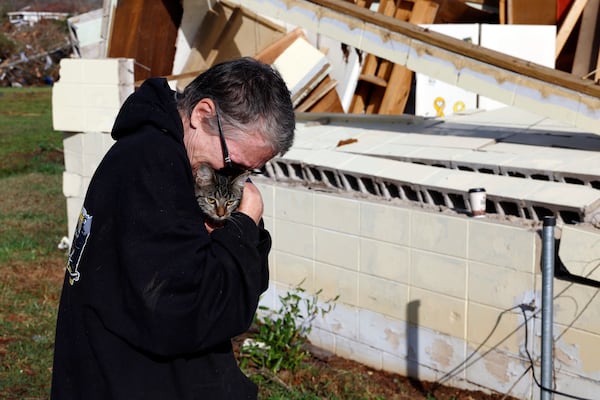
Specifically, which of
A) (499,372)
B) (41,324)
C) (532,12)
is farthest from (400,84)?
(41,324)

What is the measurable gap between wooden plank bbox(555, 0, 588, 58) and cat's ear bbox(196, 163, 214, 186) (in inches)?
215

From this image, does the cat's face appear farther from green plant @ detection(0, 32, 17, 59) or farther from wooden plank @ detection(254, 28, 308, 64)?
green plant @ detection(0, 32, 17, 59)

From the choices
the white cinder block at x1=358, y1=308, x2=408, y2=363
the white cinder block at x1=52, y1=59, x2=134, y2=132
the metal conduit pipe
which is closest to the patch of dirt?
the white cinder block at x1=358, y1=308, x2=408, y2=363

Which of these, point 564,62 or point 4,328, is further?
point 564,62

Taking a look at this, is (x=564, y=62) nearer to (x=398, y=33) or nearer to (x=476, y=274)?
(x=398, y=33)

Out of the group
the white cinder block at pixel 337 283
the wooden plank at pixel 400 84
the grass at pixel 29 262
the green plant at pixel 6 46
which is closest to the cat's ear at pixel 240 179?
the white cinder block at pixel 337 283

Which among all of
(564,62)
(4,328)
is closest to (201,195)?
(4,328)

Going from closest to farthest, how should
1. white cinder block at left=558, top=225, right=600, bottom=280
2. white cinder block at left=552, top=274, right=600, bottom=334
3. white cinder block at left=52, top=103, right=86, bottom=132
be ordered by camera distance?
white cinder block at left=558, top=225, right=600, bottom=280 → white cinder block at left=552, top=274, right=600, bottom=334 → white cinder block at left=52, top=103, right=86, bottom=132

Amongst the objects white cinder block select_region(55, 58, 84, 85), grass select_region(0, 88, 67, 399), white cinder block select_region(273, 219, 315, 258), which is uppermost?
white cinder block select_region(55, 58, 84, 85)

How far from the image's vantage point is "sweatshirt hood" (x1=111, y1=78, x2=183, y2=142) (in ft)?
6.29

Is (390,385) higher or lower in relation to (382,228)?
lower

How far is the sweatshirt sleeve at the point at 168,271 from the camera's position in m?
1.75

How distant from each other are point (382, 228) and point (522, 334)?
3.51ft

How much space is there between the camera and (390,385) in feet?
15.1
